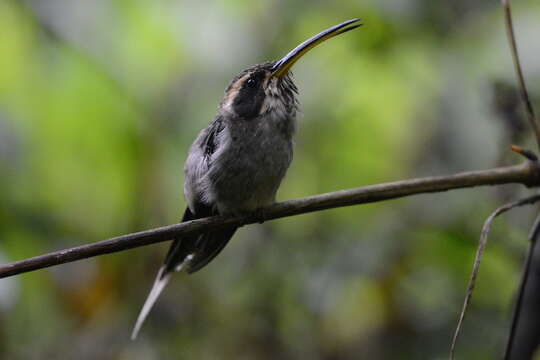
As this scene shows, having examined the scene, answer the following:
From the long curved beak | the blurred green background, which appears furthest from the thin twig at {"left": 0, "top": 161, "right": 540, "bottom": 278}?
the blurred green background

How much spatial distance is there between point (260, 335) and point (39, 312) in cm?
126

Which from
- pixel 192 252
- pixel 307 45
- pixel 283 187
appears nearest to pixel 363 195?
pixel 307 45

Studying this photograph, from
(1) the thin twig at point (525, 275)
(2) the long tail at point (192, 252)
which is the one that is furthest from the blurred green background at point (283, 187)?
(1) the thin twig at point (525, 275)

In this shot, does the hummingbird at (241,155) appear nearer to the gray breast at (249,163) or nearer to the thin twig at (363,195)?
the gray breast at (249,163)

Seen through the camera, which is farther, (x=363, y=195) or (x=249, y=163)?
(x=249, y=163)

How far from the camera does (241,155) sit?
2805 mm

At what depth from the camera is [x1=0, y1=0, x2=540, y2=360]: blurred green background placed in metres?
3.55

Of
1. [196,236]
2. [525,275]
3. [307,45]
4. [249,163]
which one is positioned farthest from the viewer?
[196,236]

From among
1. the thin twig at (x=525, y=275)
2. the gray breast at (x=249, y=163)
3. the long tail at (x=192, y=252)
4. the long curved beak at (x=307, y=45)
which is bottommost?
the long tail at (x=192, y=252)

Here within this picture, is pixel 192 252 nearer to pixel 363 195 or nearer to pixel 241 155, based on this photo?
pixel 241 155

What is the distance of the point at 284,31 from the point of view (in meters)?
4.20

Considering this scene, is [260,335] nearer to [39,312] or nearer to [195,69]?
[39,312]

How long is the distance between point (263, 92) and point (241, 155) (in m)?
0.34

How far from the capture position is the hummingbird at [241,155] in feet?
9.11
